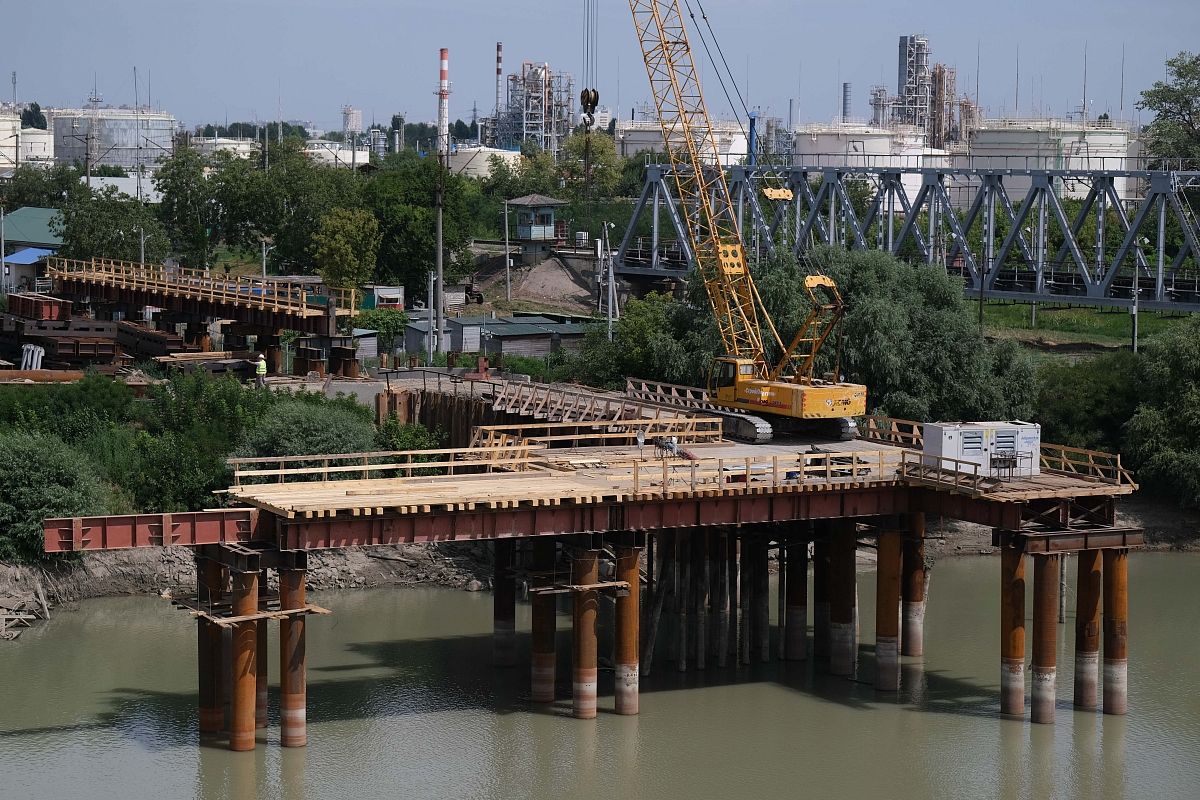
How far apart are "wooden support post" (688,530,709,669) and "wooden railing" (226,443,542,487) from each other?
4855 mm

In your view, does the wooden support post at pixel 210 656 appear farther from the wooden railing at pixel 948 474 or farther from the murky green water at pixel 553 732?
the wooden railing at pixel 948 474

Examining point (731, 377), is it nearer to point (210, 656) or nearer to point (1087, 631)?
point (1087, 631)

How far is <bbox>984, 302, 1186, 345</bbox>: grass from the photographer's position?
4123 inches

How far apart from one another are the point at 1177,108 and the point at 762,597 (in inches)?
4189

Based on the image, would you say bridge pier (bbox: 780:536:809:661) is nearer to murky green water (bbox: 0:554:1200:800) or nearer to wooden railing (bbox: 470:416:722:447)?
murky green water (bbox: 0:554:1200:800)

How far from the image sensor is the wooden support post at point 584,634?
1828 inches

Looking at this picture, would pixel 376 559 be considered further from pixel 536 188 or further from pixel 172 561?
pixel 536 188

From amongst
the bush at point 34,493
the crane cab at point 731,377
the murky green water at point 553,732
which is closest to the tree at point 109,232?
the bush at point 34,493

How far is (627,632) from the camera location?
47094 mm

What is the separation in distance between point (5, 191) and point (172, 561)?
105m

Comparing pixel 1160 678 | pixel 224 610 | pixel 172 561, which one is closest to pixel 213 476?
pixel 172 561

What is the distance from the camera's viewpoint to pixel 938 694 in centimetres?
5053

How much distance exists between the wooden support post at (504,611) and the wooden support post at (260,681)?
8.01 m

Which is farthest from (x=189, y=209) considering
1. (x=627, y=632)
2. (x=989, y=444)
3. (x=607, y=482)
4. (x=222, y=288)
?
(x=627, y=632)
